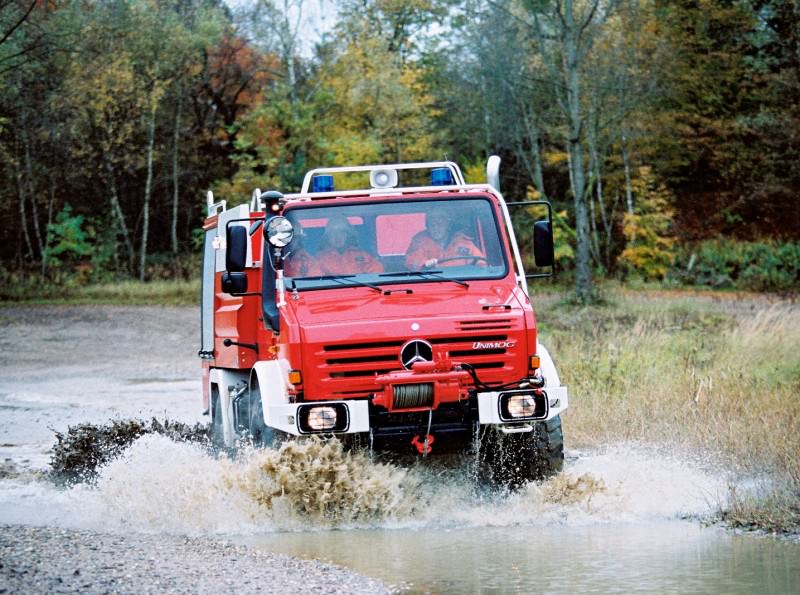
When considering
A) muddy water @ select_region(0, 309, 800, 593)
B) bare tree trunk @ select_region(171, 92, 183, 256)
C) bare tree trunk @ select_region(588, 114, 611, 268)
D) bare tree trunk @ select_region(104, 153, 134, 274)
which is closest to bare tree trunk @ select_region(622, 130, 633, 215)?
bare tree trunk @ select_region(588, 114, 611, 268)

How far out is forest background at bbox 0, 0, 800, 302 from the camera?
143 ft

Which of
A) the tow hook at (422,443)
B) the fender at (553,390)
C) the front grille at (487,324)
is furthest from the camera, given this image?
the fender at (553,390)

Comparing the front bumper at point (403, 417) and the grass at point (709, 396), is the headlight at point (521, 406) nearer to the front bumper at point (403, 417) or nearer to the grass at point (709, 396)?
the front bumper at point (403, 417)

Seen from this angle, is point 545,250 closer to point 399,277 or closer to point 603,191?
point 399,277

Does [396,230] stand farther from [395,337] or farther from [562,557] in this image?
[562,557]

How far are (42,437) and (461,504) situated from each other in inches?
318

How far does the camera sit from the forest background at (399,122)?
43719 mm

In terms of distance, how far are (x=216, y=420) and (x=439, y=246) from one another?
357cm

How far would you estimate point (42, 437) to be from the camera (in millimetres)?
16891

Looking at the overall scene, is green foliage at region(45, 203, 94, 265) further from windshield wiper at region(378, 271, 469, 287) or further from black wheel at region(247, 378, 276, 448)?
windshield wiper at region(378, 271, 469, 287)

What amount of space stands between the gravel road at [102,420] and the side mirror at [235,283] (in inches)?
91.4

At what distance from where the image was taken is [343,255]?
11219 millimetres

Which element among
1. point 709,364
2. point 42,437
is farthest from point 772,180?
point 42,437

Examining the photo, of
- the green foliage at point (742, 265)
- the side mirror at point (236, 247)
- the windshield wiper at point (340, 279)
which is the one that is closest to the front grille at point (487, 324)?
the windshield wiper at point (340, 279)
